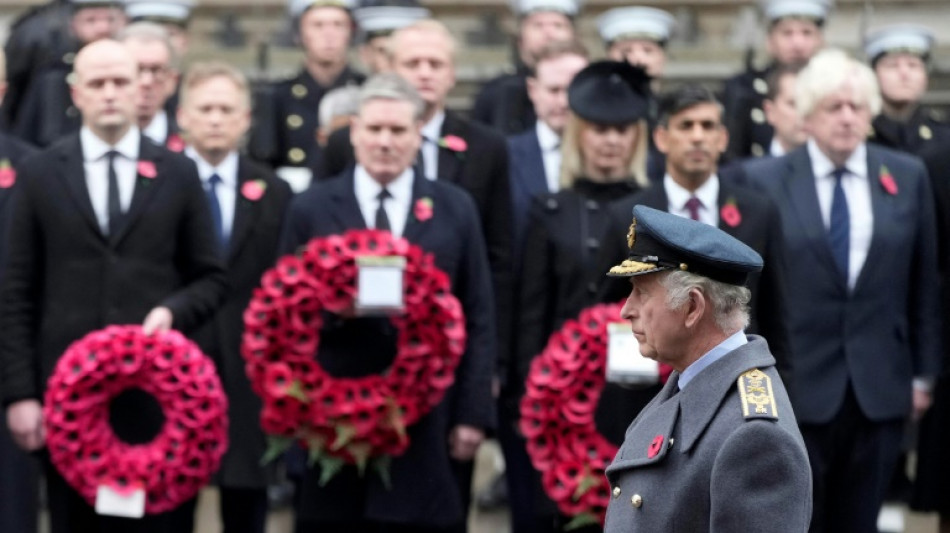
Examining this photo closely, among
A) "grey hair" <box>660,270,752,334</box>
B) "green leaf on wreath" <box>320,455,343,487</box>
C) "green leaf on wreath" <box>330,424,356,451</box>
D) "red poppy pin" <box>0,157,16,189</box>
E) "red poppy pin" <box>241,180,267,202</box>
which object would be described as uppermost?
"red poppy pin" <box>0,157,16,189</box>

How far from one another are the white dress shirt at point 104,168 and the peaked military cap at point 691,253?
3.84 meters

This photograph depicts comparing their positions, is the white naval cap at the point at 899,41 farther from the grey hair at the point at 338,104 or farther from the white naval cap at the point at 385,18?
the grey hair at the point at 338,104

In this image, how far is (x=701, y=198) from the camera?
874 cm

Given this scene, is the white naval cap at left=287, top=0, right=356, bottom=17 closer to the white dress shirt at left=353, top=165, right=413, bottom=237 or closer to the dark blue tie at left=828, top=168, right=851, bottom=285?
the white dress shirt at left=353, top=165, right=413, bottom=237

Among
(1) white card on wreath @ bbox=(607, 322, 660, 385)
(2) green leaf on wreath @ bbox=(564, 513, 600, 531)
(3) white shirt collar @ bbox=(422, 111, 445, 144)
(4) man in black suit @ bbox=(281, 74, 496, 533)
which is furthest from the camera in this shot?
(3) white shirt collar @ bbox=(422, 111, 445, 144)

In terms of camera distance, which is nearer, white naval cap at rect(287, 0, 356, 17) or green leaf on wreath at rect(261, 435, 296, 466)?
green leaf on wreath at rect(261, 435, 296, 466)

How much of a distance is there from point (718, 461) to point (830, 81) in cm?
469

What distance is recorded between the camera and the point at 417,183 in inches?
359

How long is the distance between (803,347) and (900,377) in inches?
17.8

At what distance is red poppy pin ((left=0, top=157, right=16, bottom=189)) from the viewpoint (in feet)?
31.1

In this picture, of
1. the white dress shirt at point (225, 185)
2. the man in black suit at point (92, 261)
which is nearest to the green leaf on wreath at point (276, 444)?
the man in black suit at point (92, 261)

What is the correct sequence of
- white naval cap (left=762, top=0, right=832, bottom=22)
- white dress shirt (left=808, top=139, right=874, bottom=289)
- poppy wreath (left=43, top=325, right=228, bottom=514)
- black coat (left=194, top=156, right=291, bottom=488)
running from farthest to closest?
white naval cap (left=762, top=0, right=832, bottom=22) < black coat (left=194, top=156, right=291, bottom=488) < white dress shirt (left=808, top=139, right=874, bottom=289) < poppy wreath (left=43, top=325, right=228, bottom=514)

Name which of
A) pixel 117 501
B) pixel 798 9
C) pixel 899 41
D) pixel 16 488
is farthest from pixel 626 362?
pixel 798 9

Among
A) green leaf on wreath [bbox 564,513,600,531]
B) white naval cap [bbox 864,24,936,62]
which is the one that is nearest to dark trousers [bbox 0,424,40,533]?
green leaf on wreath [bbox 564,513,600,531]
